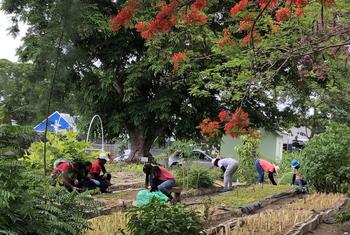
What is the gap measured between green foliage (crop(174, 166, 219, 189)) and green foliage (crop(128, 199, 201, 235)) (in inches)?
334

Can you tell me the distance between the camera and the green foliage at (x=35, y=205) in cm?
436

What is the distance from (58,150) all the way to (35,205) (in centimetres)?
1009

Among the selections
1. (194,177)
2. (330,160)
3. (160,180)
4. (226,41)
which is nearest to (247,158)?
(194,177)

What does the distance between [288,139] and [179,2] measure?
5144 cm

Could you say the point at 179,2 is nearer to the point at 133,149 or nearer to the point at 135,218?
the point at 135,218

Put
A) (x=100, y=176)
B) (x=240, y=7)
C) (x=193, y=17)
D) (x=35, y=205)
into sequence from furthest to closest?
(x=100, y=176) → (x=240, y=7) → (x=193, y=17) → (x=35, y=205)

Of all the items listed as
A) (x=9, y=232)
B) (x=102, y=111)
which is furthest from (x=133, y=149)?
(x=9, y=232)

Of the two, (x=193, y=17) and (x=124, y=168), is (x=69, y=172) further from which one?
(x=124, y=168)

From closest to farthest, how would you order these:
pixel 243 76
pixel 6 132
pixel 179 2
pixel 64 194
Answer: pixel 6 132 < pixel 64 194 < pixel 179 2 < pixel 243 76

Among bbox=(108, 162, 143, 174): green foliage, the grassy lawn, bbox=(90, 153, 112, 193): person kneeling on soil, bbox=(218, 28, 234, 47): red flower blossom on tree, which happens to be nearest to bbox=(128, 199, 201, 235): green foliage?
bbox=(218, 28, 234, 47): red flower blossom on tree

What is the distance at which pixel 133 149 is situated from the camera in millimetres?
24500

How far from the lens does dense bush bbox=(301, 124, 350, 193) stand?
12969 millimetres

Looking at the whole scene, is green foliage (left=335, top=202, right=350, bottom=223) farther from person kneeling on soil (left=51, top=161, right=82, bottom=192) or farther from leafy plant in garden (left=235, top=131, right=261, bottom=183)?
leafy plant in garden (left=235, top=131, right=261, bottom=183)

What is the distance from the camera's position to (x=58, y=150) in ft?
47.9
